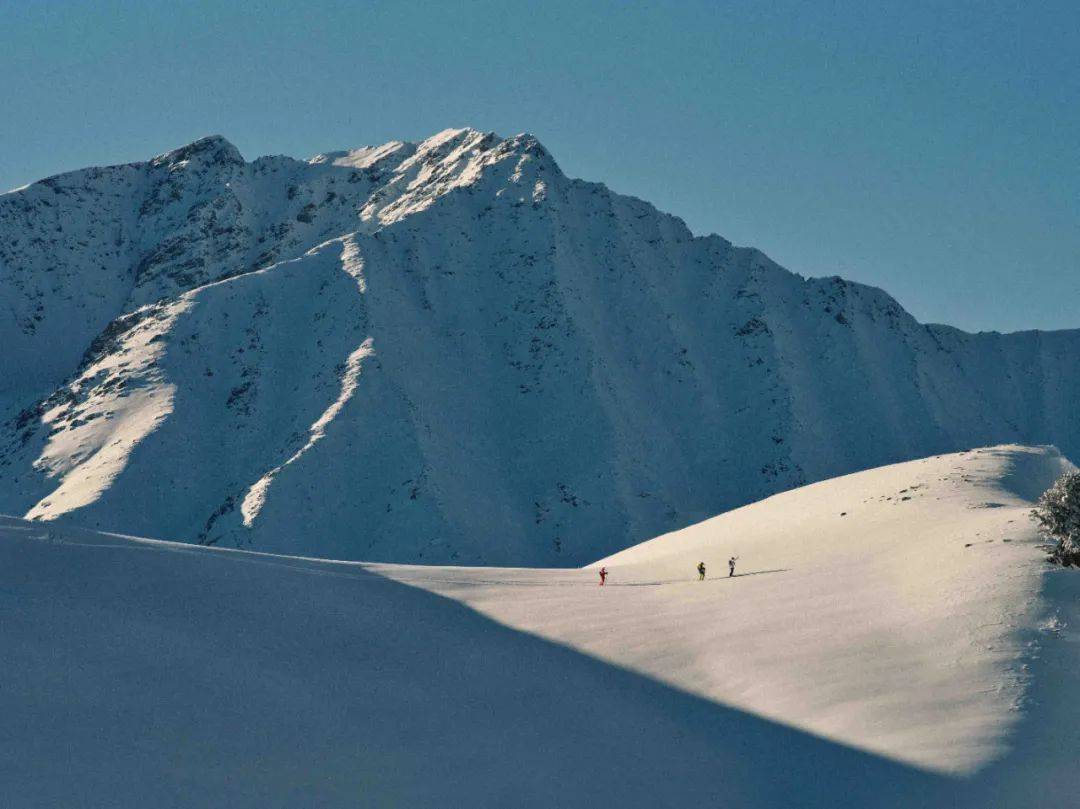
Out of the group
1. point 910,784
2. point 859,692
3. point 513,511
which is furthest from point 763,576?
point 513,511

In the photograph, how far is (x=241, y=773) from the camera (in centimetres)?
1645

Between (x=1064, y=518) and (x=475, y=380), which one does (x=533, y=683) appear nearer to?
(x=1064, y=518)

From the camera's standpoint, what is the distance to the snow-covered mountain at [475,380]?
3561 inches

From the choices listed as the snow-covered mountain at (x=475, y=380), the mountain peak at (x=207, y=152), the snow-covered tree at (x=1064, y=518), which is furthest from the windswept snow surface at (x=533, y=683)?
the mountain peak at (x=207, y=152)

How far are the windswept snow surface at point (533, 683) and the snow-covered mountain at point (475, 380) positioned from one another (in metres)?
56.4

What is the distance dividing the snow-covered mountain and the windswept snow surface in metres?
56.4

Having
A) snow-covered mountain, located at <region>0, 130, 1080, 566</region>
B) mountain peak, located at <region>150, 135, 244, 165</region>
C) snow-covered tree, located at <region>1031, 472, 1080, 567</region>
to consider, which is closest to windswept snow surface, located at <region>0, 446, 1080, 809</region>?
snow-covered tree, located at <region>1031, 472, 1080, 567</region>

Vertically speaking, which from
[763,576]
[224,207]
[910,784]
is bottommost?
[910,784]

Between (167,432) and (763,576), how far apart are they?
251 feet

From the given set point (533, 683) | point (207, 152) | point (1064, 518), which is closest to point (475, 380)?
point (1064, 518)

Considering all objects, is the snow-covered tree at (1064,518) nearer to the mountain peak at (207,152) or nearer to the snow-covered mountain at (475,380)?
the snow-covered mountain at (475,380)

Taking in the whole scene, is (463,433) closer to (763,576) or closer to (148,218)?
(763,576)

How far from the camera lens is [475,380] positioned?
106500mm

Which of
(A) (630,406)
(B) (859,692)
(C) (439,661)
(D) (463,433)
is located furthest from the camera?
(A) (630,406)
